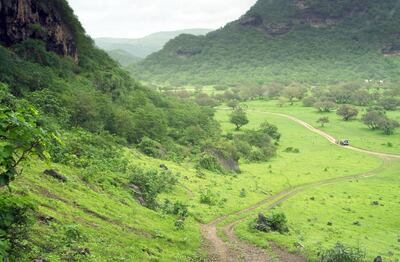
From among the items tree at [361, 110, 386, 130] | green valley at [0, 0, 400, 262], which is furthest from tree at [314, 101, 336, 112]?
green valley at [0, 0, 400, 262]

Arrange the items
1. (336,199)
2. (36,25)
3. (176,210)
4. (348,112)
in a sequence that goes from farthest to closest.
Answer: (348,112), (36,25), (336,199), (176,210)

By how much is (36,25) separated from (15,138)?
73.3 m

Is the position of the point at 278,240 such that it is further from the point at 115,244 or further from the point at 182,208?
the point at 115,244

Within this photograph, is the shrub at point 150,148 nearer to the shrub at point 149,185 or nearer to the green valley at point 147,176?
the green valley at point 147,176

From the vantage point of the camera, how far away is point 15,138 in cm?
1212

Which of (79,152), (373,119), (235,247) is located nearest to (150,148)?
(79,152)

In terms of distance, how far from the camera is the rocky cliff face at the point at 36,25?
236 feet

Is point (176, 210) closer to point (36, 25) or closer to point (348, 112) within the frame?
point (36, 25)

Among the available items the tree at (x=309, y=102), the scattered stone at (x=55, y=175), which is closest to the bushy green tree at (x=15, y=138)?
Result: the scattered stone at (x=55, y=175)

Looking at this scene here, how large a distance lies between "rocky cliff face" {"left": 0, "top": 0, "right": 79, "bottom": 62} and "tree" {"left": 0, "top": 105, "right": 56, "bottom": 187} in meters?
67.0

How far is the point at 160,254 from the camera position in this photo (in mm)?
28094

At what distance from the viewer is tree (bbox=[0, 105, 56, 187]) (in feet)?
38.4

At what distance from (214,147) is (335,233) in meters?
38.0

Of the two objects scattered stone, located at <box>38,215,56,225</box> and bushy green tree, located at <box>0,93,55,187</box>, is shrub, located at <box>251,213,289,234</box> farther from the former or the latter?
bushy green tree, located at <box>0,93,55,187</box>
